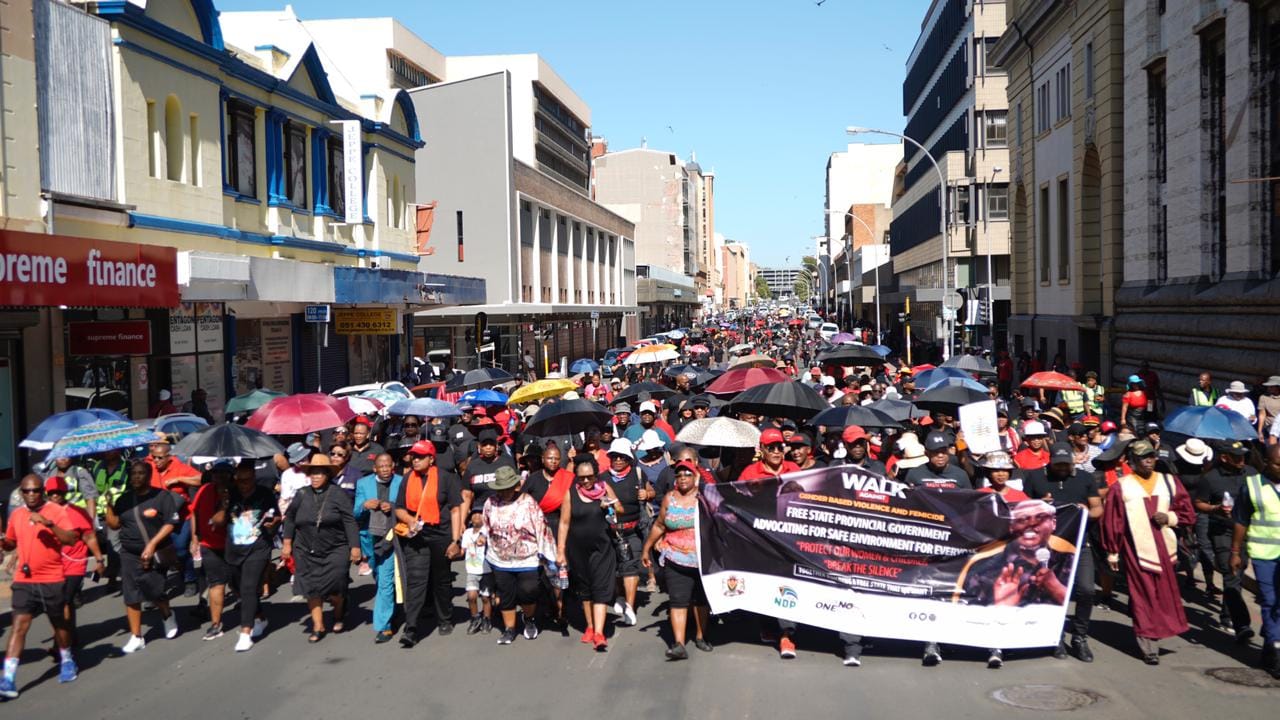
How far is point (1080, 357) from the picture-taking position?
33.0 m

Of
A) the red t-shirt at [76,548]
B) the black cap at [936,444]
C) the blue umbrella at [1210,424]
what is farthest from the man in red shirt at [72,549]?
the blue umbrella at [1210,424]

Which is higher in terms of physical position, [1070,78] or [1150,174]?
[1070,78]

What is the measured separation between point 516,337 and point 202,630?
39.3 m

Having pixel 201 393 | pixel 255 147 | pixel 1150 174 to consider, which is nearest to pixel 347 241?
pixel 255 147

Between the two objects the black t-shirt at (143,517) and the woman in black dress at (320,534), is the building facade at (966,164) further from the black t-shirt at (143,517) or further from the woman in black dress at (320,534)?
the black t-shirt at (143,517)

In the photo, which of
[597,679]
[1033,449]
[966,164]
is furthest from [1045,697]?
[966,164]

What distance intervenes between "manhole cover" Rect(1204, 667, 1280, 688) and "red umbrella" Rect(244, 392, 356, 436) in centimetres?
963

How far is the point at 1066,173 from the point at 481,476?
91.8 ft

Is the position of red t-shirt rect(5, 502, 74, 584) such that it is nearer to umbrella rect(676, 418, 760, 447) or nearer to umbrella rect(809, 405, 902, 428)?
umbrella rect(676, 418, 760, 447)

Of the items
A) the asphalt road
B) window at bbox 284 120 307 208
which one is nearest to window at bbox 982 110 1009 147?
window at bbox 284 120 307 208

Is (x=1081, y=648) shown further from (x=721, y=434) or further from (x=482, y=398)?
(x=482, y=398)

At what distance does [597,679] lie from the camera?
29.7 feet

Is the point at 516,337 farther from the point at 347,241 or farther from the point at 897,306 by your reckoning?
the point at 897,306

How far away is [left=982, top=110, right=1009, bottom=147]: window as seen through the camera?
177 ft
